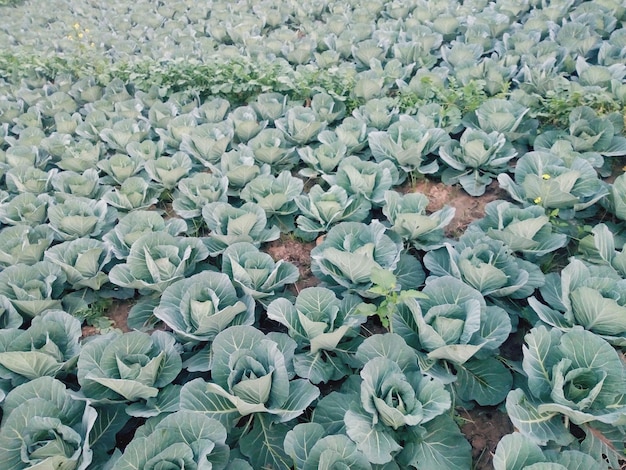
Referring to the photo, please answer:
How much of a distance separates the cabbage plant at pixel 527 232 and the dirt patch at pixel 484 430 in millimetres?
1094

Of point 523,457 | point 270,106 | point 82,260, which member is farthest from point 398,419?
point 270,106

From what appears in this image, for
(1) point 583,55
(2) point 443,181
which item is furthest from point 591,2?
(2) point 443,181

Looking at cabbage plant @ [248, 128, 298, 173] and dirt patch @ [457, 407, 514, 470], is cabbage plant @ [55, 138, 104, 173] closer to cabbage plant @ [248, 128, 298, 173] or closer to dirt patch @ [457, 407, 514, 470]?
cabbage plant @ [248, 128, 298, 173]

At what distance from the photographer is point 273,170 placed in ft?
14.7

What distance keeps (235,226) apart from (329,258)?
808mm

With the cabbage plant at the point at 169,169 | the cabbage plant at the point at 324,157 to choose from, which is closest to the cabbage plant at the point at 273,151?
the cabbage plant at the point at 324,157

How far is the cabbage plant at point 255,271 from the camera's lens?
299 centimetres

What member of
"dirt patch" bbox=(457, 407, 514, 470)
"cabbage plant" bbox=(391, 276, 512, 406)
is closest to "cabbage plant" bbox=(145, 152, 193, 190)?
"cabbage plant" bbox=(391, 276, 512, 406)

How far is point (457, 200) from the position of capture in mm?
4098

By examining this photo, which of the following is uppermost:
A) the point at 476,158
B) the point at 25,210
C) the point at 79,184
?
the point at 476,158

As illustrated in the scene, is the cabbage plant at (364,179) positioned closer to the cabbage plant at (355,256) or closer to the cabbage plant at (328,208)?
the cabbage plant at (328,208)

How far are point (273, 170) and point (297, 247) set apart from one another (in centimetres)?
99

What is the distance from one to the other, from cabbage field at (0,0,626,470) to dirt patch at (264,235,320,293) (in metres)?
0.02

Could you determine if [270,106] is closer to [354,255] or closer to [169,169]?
[169,169]
